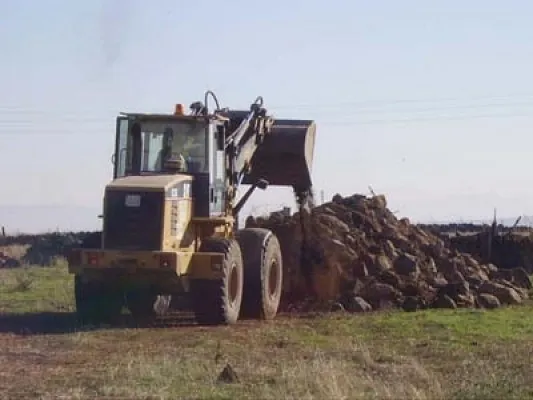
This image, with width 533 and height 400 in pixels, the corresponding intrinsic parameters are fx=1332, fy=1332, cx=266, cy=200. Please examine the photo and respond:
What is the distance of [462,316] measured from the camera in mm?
22969

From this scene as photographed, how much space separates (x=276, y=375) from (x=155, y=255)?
6.16 meters

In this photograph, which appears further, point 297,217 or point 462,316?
point 297,217

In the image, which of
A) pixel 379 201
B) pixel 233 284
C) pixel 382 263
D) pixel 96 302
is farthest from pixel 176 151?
pixel 379 201

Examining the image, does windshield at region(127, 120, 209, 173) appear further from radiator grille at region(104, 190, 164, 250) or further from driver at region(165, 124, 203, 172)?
radiator grille at region(104, 190, 164, 250)

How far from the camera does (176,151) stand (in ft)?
73.0

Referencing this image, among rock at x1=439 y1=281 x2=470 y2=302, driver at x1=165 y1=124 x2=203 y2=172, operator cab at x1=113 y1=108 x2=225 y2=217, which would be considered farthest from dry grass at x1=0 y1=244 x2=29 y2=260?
driver at x1=165 y1=124 x2=203 y2=172

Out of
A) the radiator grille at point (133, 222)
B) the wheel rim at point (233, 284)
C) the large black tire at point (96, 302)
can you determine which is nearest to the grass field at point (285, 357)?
the large black tire at point (96, 302)

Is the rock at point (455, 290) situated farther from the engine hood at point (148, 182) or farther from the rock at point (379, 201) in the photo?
the engine hood at point (148, 182)

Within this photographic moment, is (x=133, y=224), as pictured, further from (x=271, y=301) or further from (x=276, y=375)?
(x=276, y=375)

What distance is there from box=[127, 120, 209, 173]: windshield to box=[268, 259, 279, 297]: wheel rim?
110 inches

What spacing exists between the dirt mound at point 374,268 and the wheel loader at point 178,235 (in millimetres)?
1644

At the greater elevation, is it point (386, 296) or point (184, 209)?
point (184, 209)

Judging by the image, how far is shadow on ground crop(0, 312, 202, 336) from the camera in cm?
2114

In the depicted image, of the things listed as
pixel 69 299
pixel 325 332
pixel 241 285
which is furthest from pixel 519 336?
pixel 69 299
